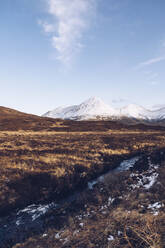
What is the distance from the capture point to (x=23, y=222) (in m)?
7.40

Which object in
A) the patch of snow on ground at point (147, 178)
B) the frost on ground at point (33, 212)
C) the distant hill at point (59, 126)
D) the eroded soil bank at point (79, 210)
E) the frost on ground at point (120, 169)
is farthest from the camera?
the distant hill at point (59, 126)

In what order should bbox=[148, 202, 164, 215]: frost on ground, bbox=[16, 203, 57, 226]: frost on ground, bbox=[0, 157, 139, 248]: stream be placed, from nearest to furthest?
bbox=[0, 157, 139, 248]: stream < bbox=[148, 202, 164, 215]: frost on ground < bbox=[16, 203, 57, 226]: frost on ground

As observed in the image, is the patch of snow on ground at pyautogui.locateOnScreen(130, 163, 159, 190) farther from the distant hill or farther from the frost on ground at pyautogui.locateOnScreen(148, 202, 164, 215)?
the distant hill

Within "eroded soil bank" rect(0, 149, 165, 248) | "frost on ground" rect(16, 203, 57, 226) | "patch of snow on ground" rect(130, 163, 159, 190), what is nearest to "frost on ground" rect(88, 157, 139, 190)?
"eroded soil bank" rect(0, 149, 165, 248)

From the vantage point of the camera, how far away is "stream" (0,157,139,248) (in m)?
6.48

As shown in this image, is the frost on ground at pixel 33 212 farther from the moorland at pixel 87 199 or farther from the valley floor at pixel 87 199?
the moorland at pixel 87 199

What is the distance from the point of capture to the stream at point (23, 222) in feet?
21.3

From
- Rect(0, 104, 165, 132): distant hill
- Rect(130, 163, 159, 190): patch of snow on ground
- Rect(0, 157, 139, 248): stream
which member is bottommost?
Rect(0, 157, 139, 248): stream

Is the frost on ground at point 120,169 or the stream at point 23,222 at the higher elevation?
the frost on ground at point 120,169

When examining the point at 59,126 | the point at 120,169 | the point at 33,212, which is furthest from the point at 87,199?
the point at 59,126

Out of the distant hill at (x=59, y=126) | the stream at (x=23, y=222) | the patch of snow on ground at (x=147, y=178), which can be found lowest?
the stream at (x=23, y=222)

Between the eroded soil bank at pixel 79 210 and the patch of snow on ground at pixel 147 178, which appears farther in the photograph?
the patch of snow on ground at pixel 147 178

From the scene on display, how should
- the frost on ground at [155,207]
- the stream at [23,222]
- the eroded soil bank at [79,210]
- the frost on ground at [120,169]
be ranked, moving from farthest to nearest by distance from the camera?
1. the frost on ground at [120,169]
2. the frost on ground at [155,207]
3. the stream at [23,222]
4. the eroded soil bank at [79,210]

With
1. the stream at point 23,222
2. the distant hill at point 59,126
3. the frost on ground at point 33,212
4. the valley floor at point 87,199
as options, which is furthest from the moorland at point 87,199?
the distant hill at point 59,126
